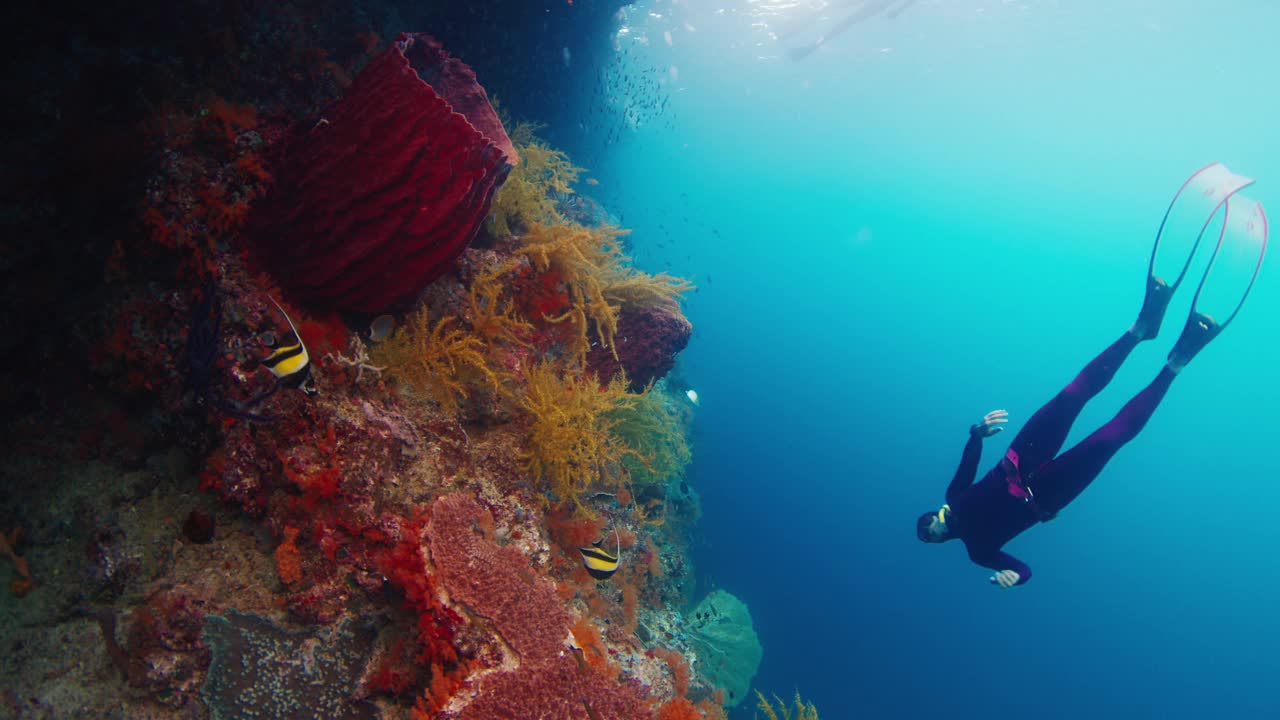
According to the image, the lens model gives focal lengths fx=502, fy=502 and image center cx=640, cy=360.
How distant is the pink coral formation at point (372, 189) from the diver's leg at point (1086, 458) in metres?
8.45

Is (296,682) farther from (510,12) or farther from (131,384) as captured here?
(510,12)

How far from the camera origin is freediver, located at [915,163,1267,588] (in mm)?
6965

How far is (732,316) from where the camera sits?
82.4 m

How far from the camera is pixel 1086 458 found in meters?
7.01

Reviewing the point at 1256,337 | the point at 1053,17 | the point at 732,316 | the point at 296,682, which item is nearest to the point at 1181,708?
the point at 1256,337

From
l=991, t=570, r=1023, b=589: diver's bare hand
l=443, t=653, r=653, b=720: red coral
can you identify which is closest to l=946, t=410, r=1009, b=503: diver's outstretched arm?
l=991, t=570, r=1023, b=589: diver's bare hand

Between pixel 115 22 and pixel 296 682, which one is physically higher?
pixel 115 22

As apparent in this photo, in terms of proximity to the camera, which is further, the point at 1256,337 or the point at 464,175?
the point at 1256,337

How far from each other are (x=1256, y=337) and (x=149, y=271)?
320 ft

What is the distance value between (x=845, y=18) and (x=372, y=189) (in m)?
33.3

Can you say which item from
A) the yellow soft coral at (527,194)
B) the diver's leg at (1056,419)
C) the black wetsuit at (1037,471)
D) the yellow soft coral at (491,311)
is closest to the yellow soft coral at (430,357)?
the yellow soft coral at (491,311)

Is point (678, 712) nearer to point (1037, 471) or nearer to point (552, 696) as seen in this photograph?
point (552, 696)

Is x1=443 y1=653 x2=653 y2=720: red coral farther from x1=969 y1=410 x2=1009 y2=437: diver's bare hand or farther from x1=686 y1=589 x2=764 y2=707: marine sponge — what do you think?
x1=686 y1=589 x2=764 y2=707: marine sponge

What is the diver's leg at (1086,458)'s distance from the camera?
7.02 m
